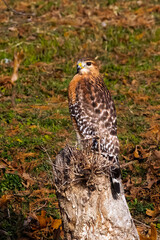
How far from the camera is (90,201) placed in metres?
4.43

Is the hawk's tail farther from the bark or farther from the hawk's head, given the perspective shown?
the hawk's head

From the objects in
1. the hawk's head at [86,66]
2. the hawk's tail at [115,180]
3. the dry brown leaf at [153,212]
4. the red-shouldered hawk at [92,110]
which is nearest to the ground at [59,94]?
the dry brown leaf at [153,212]

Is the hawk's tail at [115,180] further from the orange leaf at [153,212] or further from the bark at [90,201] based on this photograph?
the orange leaf at [153,212]

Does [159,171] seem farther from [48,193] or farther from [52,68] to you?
[52,68]

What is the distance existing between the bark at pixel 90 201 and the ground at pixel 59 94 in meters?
0.48

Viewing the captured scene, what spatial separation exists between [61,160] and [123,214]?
95 cm

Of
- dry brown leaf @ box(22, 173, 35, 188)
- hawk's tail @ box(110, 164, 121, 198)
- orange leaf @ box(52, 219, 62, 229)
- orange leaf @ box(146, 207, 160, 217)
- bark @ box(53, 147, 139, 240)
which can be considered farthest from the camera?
dry brown leaf @ box(22, 173, 35, 188)

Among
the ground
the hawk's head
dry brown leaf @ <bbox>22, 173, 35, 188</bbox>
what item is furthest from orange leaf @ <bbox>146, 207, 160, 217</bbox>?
the hawk's head

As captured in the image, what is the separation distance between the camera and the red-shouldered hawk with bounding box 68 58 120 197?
17.8 feet

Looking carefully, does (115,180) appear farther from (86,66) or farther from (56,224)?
(86,66)

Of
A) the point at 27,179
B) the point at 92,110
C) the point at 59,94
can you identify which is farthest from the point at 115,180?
the point at 59,94

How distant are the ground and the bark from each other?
1.56 feet

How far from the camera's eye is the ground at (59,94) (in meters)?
6.38

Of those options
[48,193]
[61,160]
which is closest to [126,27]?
[48,193]
